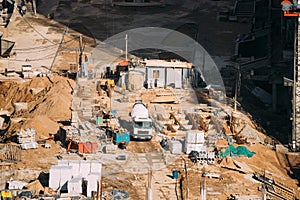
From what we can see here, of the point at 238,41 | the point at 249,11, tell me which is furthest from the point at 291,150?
the point at 249,11

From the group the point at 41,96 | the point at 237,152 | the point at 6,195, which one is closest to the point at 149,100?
the point at 41,96

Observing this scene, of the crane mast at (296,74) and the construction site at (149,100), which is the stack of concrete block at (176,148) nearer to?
the construction site at (149,100)

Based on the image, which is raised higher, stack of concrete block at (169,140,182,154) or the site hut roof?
the site hut roof

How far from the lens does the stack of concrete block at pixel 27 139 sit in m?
58.1

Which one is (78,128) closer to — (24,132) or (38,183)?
(24,132)

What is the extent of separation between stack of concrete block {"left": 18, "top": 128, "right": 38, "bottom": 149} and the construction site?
55 mm

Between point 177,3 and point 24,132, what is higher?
point 177,3

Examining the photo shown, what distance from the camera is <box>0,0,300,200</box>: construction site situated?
54.6m

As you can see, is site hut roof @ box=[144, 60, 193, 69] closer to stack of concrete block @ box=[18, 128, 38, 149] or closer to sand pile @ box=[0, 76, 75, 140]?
sand pile @ box=[0, 76, 75, 140]

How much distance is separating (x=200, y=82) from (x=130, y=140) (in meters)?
10.8

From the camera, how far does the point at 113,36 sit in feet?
269

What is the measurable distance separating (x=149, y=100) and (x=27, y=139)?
950 centimetres

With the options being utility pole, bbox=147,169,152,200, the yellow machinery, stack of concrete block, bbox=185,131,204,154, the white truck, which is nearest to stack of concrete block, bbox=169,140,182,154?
stack of concrete block, bbox=185,131,204,154

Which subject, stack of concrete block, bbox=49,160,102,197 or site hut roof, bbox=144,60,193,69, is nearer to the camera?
stack of concrete block, bbox=49,160,102,197
